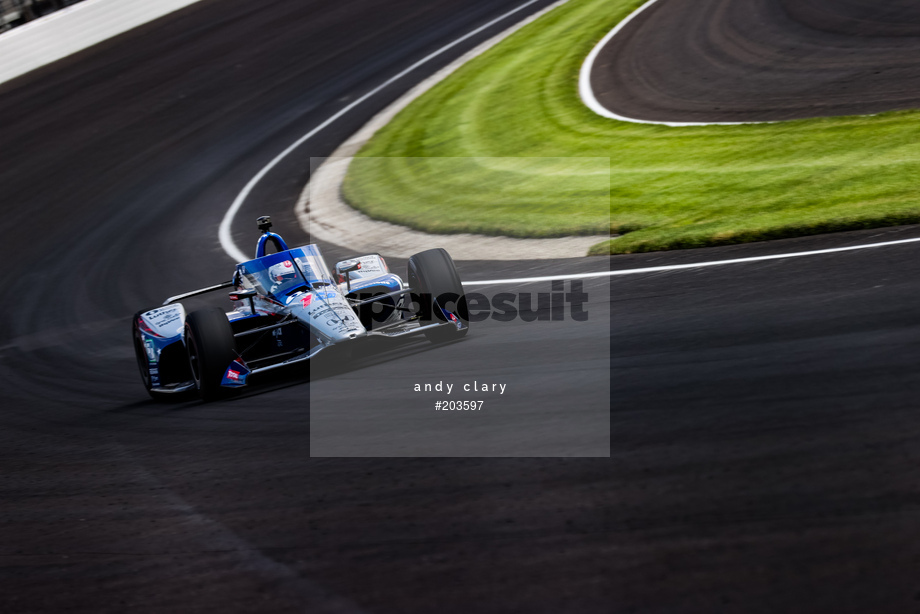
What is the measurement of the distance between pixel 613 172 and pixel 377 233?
3.72 metres

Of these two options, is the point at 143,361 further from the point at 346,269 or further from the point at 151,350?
the point at 346,269

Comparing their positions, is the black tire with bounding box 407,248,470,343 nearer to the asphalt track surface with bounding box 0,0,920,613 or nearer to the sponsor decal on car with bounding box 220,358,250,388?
the asphalt track surface with bounding box 0,0,920,613

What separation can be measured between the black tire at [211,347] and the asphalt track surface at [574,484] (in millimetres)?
219

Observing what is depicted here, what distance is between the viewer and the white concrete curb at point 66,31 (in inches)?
1128

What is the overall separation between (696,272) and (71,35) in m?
26.3

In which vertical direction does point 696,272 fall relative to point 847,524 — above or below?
below

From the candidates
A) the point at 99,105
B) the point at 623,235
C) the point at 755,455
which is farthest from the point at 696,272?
the point at 99,105

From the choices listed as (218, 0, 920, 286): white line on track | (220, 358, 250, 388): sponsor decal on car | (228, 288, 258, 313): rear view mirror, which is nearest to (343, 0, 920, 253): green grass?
(218, 0, 920, 286): white line on track

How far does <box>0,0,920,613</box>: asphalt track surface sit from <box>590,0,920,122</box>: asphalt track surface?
19.0 feet

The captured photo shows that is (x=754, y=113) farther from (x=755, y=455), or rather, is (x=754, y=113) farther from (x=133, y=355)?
(x=755, y=455)

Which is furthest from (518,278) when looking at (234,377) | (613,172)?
(234,377)

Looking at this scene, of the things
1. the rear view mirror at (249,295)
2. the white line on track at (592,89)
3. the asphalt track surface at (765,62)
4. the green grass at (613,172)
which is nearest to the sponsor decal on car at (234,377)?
the rear view mirror at (249,295)

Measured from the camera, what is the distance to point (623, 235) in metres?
11.6

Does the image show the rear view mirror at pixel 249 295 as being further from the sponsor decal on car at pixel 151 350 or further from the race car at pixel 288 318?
the sponsor decal on car at pixel 151 350
